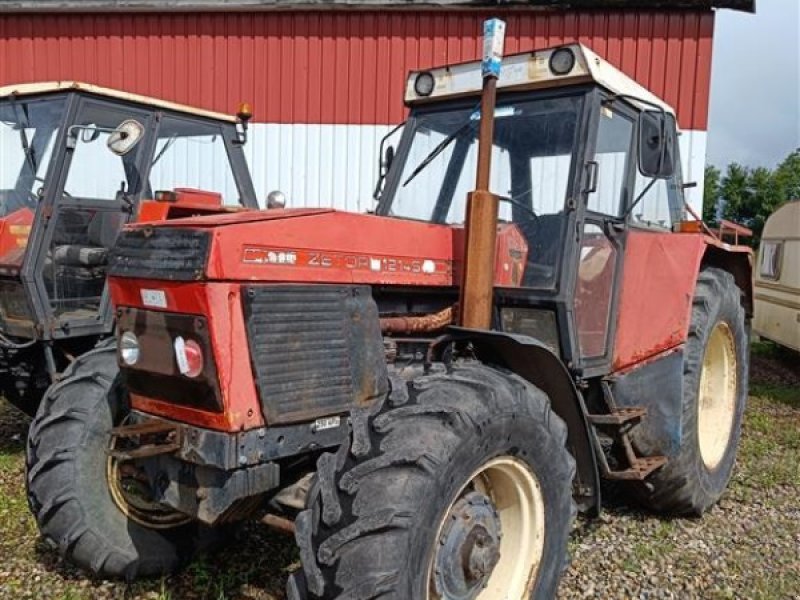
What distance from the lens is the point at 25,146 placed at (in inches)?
190

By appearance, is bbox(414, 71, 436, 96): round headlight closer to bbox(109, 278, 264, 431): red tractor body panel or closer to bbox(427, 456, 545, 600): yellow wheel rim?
bbox(109, 278, 264, 431): red tractor body panel

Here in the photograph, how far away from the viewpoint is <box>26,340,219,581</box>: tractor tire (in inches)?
120

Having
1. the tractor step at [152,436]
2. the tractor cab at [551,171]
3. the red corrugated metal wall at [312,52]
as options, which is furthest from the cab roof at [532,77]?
the red corrugated metal wall at [312,52]

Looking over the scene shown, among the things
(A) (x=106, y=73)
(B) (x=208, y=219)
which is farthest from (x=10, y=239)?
(A) (x=106, y=73)

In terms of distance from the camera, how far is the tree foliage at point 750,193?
31188 mm

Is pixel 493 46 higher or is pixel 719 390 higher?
pixel 493 46

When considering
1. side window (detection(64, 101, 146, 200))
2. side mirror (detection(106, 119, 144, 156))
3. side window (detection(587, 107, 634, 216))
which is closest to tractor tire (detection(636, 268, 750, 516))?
side window (detection(587, 107, 634, 216))

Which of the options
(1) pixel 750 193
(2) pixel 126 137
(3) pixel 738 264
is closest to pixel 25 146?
(2) pixel 126 137

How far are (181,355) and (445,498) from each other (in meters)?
0.93

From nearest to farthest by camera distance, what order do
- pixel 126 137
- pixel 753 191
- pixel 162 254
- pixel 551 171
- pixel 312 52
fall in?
1. pixel 162 254
2. pixel 551 171
3. pixel 126 137
4. pixel 312 52
5. pixel 753 191

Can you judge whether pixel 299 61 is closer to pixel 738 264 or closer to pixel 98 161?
pixel 98 161

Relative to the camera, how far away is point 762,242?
9.91m

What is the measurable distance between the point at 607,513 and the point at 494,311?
1.54 m

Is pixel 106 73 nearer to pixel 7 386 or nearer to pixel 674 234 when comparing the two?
pixel 7 386
